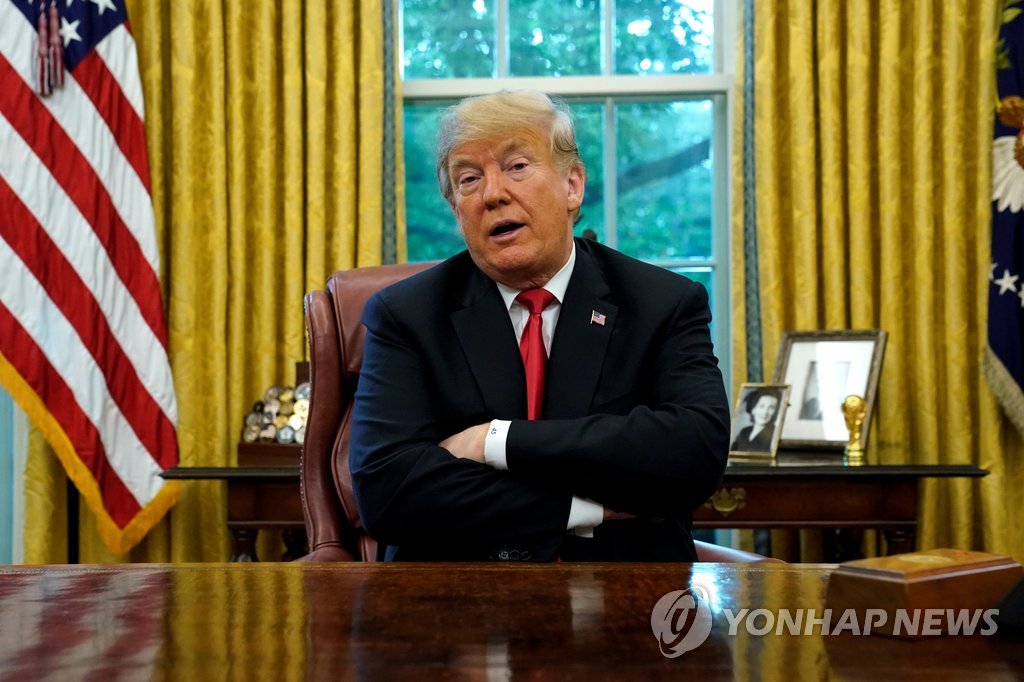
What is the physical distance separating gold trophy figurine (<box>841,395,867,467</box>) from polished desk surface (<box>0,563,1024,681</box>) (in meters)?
1.96

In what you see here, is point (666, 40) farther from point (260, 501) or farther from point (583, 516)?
point (583, 516)

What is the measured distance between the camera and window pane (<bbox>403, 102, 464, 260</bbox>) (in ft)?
13.3

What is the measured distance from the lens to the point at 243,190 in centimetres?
376

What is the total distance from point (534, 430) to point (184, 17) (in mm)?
2455

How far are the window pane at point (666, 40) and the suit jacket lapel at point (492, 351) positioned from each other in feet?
6.91

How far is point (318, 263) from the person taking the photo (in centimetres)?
375

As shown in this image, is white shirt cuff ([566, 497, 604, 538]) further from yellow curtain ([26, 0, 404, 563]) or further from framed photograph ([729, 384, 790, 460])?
yellow curtain ([26, 0, 404, 563])

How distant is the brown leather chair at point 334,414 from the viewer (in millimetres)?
2258

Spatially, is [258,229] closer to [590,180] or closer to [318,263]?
[318,263]

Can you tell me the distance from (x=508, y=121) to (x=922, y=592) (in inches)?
54.1

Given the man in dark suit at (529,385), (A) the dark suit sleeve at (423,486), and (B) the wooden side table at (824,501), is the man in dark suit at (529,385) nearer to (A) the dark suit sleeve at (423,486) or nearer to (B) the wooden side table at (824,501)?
(A) the dark suit sleeve at (423,486)

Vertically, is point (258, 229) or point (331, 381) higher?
point (258, 229)

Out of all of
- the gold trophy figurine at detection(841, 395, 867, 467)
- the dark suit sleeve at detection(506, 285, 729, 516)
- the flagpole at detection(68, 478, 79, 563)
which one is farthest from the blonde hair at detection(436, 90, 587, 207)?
the flagpole at detection(68, 478, 79, 563)

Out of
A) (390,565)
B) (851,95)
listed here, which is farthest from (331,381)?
(851,95)
